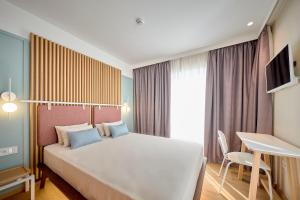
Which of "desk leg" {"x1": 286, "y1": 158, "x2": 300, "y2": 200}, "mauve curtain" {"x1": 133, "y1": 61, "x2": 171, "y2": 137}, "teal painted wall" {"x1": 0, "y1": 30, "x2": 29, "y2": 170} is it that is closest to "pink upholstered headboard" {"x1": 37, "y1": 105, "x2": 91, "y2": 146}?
"teal painted wall" {"x1": 0, "y1": 30, "x2": 29, "y2": 170}

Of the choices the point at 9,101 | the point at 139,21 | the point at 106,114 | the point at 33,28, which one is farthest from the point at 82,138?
the point at 139,21

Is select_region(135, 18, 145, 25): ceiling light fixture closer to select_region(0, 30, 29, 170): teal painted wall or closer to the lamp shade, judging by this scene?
select_region(0, 30, 29, 170): teal painted wall

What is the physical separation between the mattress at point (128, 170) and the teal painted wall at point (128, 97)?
6.88 ft

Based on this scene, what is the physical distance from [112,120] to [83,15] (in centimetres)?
233

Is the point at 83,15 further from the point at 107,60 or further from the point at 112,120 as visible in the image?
the point at 112,120

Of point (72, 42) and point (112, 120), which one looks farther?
point (112, 120)

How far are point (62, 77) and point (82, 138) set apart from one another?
122 cm

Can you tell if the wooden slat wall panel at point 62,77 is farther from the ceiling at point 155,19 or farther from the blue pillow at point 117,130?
the blue pillow at point 117,130

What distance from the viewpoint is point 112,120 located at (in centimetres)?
337


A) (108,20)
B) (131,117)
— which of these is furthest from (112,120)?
(108,20)

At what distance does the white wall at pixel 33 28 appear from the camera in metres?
1.76

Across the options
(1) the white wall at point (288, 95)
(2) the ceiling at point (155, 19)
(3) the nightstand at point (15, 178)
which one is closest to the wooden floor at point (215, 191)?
(3) the nightstand at point (15, 178)

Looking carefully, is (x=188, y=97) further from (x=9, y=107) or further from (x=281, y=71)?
(x=9, y=107)

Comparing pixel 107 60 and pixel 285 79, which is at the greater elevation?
pixel 107 60
